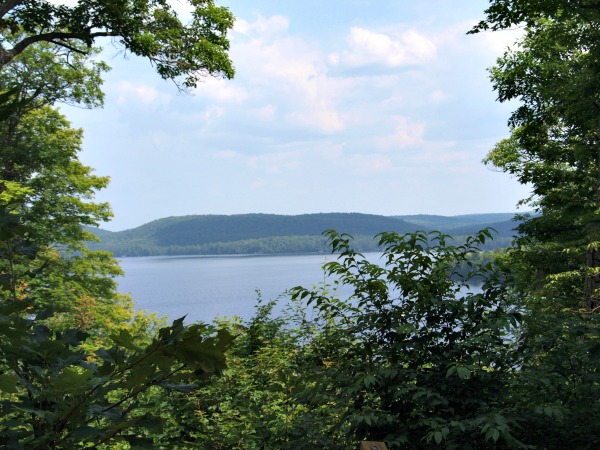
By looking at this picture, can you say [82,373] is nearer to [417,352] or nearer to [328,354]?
[417,352]

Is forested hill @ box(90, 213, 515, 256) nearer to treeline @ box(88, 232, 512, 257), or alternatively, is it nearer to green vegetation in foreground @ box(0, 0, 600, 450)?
treeline @ box(88, 232, 512, 257)

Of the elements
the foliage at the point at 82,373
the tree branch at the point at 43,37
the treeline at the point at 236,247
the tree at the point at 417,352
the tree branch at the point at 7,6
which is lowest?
the treeline at the point at 236,247

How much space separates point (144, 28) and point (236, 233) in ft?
543

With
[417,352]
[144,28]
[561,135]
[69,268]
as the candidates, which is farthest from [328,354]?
[69,268]

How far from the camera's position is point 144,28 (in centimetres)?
1304

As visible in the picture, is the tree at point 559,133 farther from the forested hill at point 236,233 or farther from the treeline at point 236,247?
the forested hill at point 236,233

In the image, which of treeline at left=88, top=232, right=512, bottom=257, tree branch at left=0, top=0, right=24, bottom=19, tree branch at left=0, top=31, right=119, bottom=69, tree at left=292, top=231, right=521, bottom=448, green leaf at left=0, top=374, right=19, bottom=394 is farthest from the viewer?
treeline at left=88, top=232, right=512, bottom=257

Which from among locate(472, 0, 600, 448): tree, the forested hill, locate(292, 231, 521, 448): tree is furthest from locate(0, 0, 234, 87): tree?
the forested hill

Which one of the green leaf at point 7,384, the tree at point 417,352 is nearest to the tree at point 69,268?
the green leaf at point 7,384

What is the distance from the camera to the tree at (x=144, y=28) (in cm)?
1252

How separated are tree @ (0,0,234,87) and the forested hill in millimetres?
133844

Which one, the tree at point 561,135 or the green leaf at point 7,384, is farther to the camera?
the tree at point 561,135

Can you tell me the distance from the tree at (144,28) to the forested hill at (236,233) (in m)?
134

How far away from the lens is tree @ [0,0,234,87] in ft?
41.1
